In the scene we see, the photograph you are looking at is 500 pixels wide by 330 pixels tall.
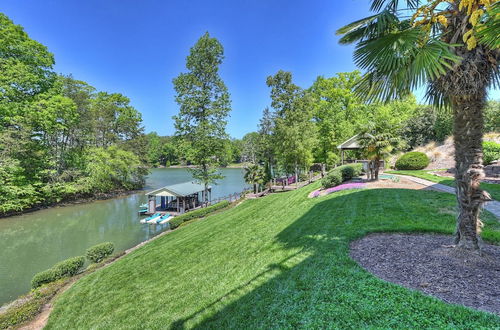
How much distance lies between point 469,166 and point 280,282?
3.86m

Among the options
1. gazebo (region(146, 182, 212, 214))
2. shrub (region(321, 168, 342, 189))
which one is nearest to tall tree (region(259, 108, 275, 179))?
gazebo (region(146, 182, 212, 214))

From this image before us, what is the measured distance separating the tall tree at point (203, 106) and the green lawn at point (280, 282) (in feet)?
34.3

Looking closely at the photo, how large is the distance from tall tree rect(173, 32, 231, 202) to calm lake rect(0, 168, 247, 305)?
6821mm

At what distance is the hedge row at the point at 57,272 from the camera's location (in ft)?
27.1

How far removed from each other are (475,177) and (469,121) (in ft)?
3.13

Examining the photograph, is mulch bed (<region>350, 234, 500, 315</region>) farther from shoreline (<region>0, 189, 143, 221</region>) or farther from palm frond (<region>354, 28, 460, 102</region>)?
shoreline (<region>0, 189, 143, 221</region>)

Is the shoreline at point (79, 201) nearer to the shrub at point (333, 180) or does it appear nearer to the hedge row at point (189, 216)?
the hedge row at point (189, 216)

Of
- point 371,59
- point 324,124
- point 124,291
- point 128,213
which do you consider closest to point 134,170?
point 128,213

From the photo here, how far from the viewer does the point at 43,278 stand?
833 centimetres

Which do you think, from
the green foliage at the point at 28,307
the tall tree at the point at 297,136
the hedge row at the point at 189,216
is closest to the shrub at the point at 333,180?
the tall tree at the point at 297,136

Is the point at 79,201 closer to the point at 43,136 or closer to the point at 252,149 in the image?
the point at 43,136

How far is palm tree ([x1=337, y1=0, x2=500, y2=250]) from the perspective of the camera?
10.8 feet

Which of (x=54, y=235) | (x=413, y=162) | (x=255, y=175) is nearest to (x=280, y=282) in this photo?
(x=54, y=235)

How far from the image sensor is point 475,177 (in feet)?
12.5
